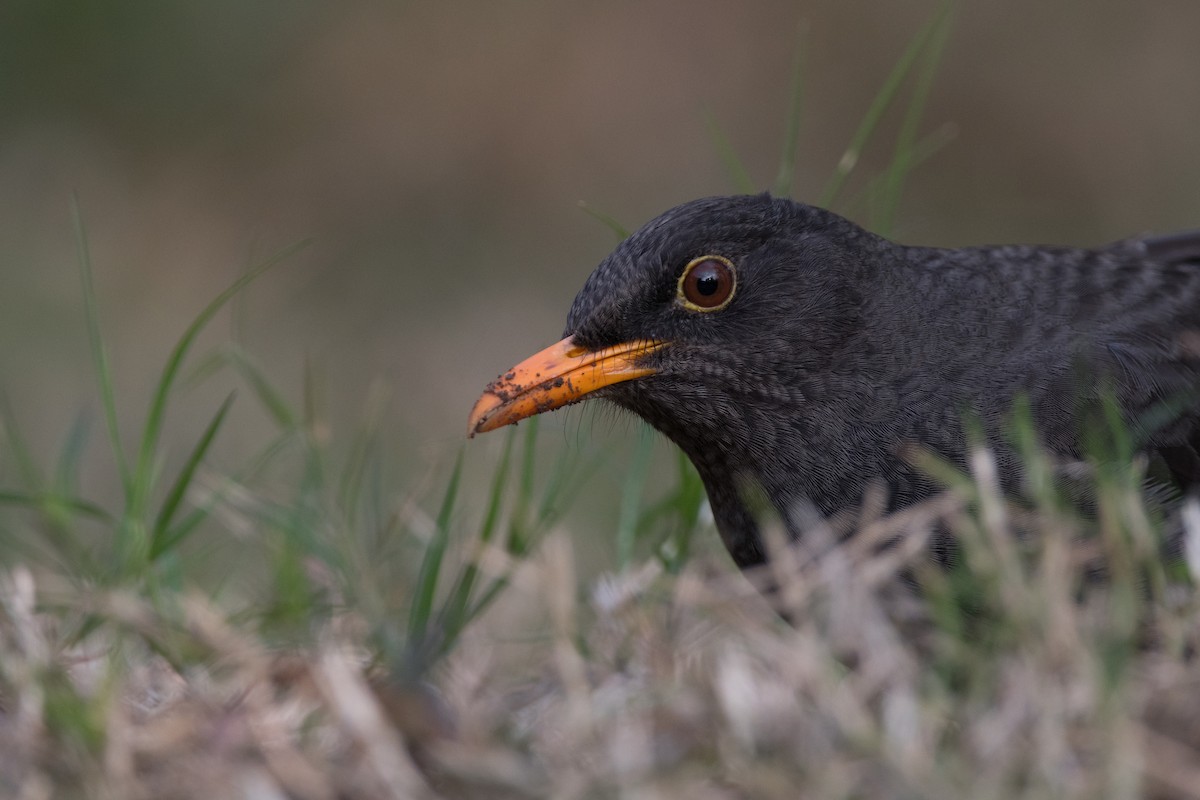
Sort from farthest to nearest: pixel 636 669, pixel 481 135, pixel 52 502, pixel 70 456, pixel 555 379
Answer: pixel 481 135
pixel 555 379
pixel 70 456
pixel 52 502
pixel 636 669

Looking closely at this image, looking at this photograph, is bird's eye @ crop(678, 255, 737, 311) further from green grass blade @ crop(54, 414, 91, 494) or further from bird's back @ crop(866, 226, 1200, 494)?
green grass blade @ crop(54, 414, 91, 494)

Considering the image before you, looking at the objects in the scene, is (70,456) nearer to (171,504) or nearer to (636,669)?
(171,504)

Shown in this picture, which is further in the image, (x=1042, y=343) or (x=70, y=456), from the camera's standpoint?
(x=1042, y=343)

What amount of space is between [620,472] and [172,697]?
204cm

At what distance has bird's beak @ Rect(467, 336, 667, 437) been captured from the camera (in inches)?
171

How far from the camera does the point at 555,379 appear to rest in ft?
14.4

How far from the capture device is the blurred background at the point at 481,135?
10.8 m

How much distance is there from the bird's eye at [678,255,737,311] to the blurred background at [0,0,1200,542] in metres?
6.01

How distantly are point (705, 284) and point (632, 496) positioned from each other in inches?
26.8

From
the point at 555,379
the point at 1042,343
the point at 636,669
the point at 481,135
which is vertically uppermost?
the point at 481,135

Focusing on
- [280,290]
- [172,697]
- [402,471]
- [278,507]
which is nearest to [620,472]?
[278,507]

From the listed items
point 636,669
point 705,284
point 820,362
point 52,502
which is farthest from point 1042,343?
point 52,502

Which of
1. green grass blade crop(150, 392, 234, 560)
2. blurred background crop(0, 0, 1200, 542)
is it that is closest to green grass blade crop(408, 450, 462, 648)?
green grass blade crop(150, 392, 234, 560)

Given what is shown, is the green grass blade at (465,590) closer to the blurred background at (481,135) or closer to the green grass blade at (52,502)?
the green grass blade at (52,502)
